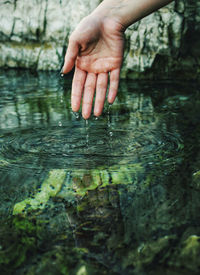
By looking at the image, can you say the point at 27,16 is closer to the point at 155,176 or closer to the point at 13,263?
the point at 155,176

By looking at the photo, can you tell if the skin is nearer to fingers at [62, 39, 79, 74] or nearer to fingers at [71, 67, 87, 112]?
fingers at [71, 67, 87, 112]

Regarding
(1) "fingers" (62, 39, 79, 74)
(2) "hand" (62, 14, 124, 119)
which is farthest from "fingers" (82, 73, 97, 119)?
(1) "fingers" (62, 39, 79, 74)

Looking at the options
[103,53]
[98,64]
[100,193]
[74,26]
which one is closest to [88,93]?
[98,64]

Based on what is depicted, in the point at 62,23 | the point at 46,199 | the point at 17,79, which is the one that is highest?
the point at 62,23

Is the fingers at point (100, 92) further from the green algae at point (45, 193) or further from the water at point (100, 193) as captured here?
the green algae at point (45, 193)

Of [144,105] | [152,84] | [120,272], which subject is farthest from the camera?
[152,84]

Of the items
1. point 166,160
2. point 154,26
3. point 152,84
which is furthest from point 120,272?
point 154,26
